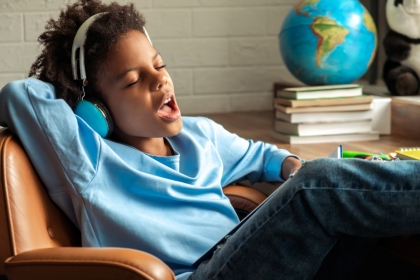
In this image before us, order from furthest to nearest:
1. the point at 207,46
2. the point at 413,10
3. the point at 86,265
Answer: the point at 207,46, the point at 413,10, the point at 86,265

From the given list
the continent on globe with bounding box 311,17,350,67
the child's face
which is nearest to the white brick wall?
the continent on globe with bounding box 311,17,350,67

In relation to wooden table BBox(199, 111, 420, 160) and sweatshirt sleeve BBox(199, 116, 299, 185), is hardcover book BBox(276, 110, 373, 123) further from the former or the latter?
sweatshirt sleeve BBox(199, 116, 299, 185)

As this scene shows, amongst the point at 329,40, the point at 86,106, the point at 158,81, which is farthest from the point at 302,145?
the point at 86,106

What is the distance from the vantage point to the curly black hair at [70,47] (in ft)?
4.20

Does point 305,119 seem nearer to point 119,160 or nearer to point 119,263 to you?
point 119,160

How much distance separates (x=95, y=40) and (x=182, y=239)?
17.2 inches

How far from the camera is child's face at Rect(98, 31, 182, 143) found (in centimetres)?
129

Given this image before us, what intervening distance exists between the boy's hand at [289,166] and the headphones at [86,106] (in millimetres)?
406

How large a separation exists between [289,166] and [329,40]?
2.10 feet

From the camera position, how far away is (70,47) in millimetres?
1302

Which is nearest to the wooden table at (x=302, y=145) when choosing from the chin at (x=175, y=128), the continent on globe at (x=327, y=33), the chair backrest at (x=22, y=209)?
the continent on globe at (x=327, y=33)

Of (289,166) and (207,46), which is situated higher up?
(207,46)

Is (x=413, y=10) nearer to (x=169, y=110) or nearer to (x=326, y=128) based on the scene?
(x=326, y=128)

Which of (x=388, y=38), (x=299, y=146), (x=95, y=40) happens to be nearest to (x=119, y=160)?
(x=95, y=40)
